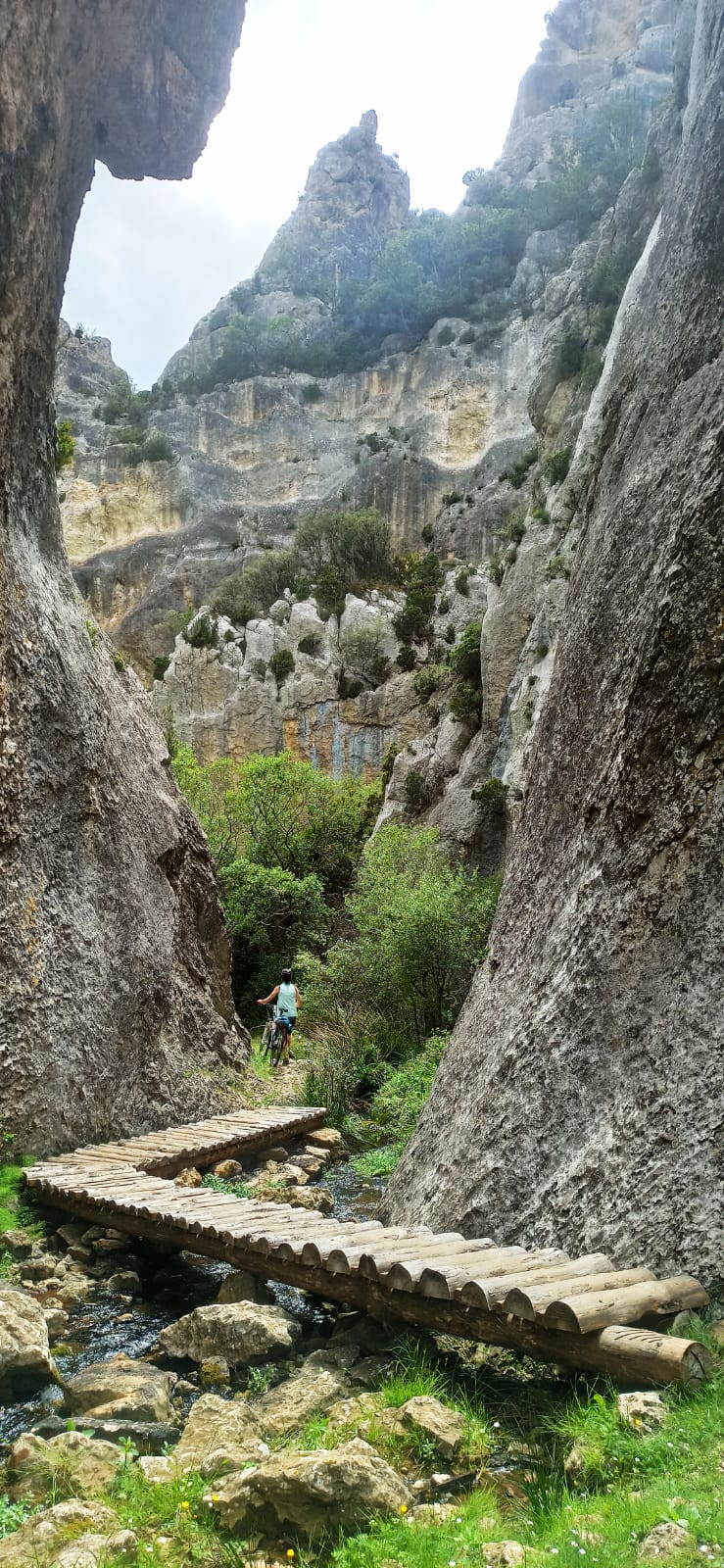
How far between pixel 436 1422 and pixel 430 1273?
31.8 inches

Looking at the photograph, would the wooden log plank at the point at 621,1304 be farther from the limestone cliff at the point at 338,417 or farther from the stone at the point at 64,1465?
the limestone cliff at the point at 338,417

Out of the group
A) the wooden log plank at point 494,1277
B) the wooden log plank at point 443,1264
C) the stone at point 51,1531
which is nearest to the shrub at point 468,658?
the wooden log plank at point 443,1264

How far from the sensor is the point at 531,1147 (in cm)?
648

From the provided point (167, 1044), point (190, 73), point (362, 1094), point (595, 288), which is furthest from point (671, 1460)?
point (595, 288)

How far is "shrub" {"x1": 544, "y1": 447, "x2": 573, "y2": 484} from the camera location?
21.9 meters

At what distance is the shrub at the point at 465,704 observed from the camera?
25.2 m

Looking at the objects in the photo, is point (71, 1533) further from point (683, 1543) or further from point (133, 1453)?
point (683, 1543)

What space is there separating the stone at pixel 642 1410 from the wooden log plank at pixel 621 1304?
0.40m

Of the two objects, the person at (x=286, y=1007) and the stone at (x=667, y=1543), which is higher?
the stone at (x=667, y=1543)

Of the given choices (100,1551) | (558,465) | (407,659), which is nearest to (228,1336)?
(100,1551)

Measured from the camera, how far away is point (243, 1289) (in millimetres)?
6992

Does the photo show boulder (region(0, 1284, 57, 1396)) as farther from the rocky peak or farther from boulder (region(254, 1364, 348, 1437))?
the rocky peak

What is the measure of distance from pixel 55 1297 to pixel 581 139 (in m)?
71.5

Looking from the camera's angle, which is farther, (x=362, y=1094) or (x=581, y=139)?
(x=581, y=139)
